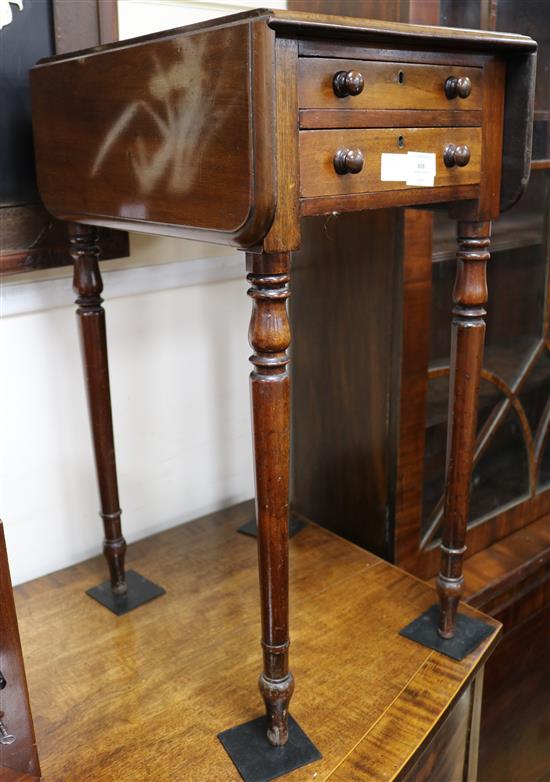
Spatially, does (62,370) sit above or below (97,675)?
above

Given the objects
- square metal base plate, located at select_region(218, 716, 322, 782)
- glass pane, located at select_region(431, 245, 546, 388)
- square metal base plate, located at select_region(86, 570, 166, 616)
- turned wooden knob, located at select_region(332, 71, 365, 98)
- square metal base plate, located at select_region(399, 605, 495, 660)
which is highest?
turned wooden knob, located at select_region(332, 71, 365, 98)

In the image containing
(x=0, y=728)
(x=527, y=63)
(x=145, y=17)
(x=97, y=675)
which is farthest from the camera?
(x=145, y=17)

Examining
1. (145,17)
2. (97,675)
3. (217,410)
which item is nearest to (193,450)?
(217,410)

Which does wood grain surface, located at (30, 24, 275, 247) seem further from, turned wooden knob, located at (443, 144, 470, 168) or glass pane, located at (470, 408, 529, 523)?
glass pane, located at (470, 408, 529, 523)

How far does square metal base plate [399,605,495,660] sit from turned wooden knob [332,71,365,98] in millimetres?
757

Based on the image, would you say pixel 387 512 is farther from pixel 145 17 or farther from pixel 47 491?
pixel 145 17

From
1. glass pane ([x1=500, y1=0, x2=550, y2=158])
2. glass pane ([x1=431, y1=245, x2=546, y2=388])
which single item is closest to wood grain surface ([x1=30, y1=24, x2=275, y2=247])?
glass pane ([x1=500, y1=0, x2=550, y2=158])

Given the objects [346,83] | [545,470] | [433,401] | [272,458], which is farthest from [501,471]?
[346,83]

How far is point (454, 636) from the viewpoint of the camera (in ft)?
3.75

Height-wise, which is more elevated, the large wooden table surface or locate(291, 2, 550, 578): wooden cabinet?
locate(291, 2, 550, 578): wooden cabinet

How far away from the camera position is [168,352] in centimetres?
140

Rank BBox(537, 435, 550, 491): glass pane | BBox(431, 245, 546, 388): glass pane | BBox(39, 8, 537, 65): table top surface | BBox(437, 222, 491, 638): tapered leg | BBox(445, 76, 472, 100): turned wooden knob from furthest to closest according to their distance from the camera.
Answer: BBox(537, 435, 550, 491): glass pane, BBox(431, 245, 546, 388): glass pane, BBox(437, 222, 491, 638): tapered leg, BBox(445, 76, 472, 100): turned wooden knob, BBox(39, 8, 537, 65): table top surface

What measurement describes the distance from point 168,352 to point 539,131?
77 centimetres

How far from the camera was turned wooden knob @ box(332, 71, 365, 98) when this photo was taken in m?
0.77
